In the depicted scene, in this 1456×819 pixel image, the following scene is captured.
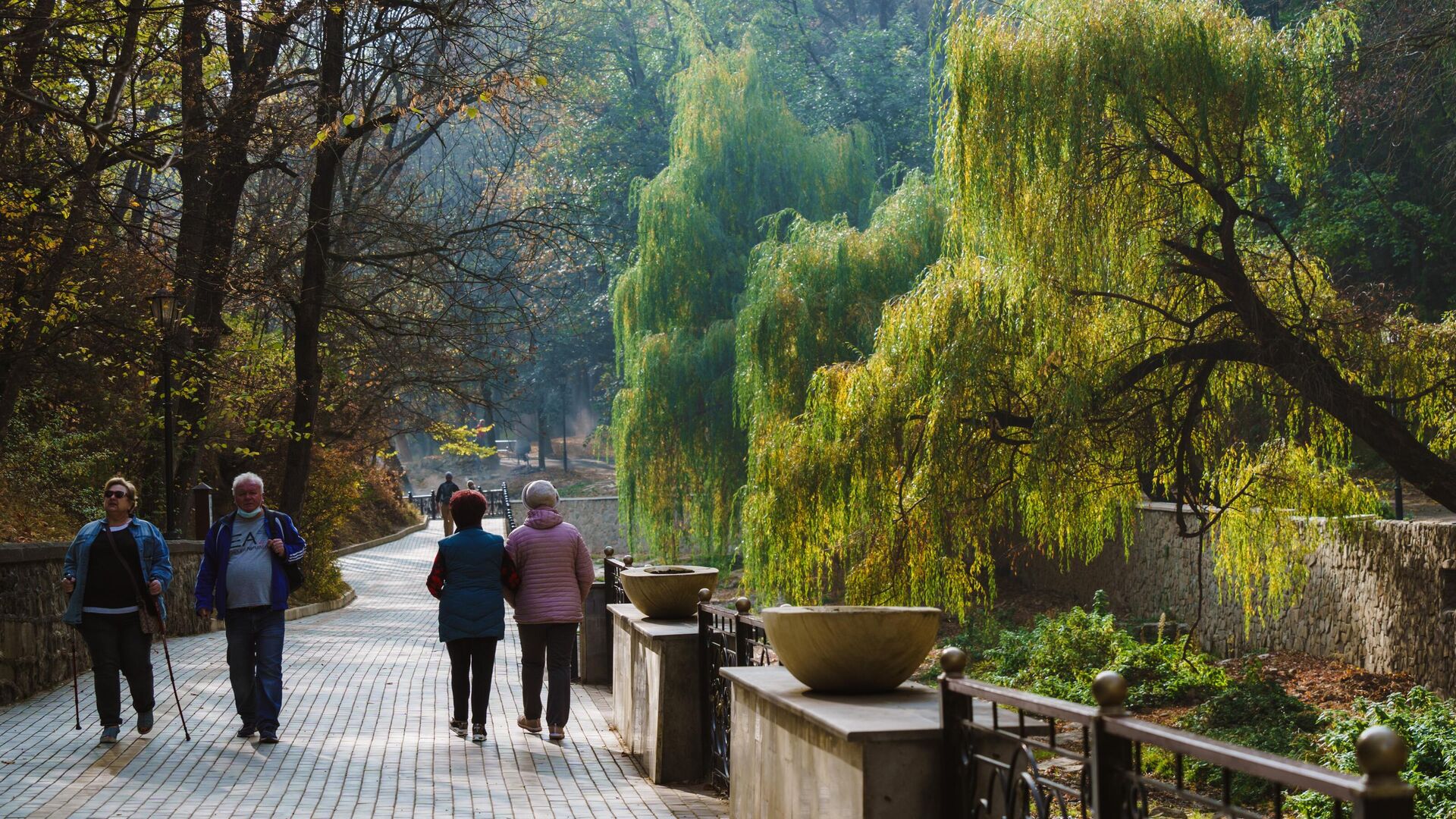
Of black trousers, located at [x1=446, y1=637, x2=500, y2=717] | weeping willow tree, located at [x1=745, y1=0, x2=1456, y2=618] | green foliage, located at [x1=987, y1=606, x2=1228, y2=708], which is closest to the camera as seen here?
black trousers, located at [x1=446, y1=637, x2=500, y2=717]

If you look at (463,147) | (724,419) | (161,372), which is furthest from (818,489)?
(463,147)

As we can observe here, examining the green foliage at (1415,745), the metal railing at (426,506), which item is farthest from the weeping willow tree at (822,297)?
the metal railing at (426,506)

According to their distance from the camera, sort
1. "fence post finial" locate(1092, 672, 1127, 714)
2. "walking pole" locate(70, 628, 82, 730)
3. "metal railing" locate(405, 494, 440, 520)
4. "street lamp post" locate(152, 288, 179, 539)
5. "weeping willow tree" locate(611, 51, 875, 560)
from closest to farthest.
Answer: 1. "fence post finial" locate(1092, 672, 1127, 714)
2. "walking pole" locate(70, 628, 82, 730)
3. "street lamp post" locate(152, 288, 179, 539)
4. "weeping willow tree" locate(611, 51, 875, 560)
5. "metal railing" locate(405, 494, 440, 520)

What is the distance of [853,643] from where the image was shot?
535 centimetres

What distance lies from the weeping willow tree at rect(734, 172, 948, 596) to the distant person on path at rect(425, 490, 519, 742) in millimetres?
10765

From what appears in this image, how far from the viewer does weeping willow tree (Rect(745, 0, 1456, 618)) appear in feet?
42.6

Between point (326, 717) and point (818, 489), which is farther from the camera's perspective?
point (818, 489)

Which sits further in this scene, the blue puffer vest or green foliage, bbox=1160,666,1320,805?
green foliage, bbox=1160,666,1320,805

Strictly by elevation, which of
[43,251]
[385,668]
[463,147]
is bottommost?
[385,668]

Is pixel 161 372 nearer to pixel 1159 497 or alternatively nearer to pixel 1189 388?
pixel 1189 388

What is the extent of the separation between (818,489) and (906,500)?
146 centimetres

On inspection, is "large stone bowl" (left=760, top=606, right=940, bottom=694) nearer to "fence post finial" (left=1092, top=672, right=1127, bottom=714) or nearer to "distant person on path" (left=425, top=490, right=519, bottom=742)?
"fence post finial" (left=1092, top=672, right=1127, bottom=714)

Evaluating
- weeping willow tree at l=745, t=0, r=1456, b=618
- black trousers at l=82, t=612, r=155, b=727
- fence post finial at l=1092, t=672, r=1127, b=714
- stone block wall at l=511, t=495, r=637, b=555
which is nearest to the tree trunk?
weeping willow tree at l=745, t=0, r=1456, b=618

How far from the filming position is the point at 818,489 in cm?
1642
